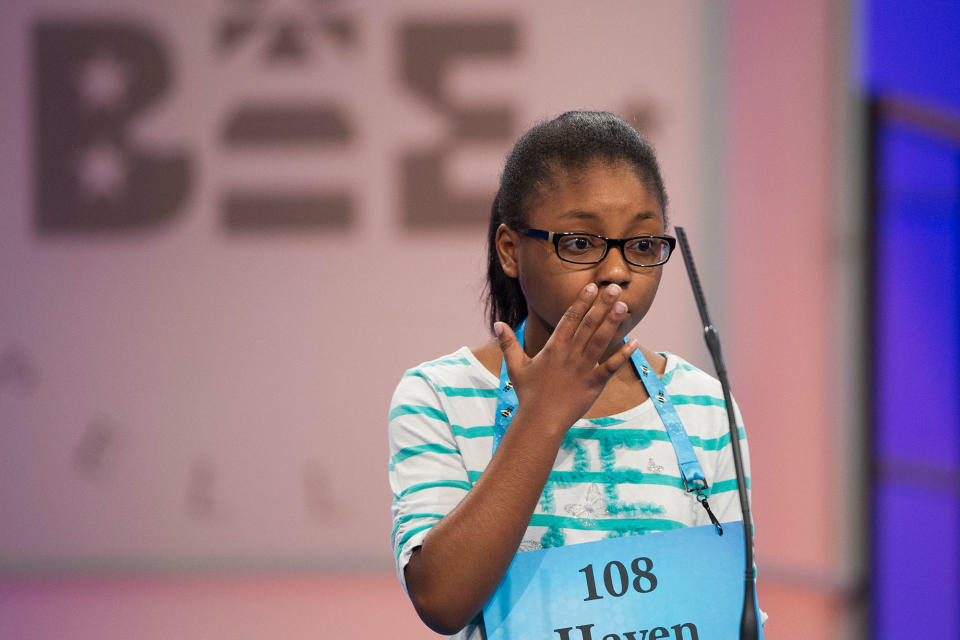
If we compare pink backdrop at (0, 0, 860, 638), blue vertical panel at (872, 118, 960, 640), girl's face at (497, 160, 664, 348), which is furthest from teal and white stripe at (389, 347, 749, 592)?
pink backdrop at (0, 0, 860, 638)

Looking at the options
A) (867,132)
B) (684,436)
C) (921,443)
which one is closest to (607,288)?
(684,436)

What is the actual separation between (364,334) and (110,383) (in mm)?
881

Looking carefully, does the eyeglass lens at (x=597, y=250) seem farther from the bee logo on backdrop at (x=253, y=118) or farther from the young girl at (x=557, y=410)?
the bee logo on backdrop at (x=253, y=118)

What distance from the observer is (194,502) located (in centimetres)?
312

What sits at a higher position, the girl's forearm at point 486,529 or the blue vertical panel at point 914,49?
the blue vertical panel at point 914,49

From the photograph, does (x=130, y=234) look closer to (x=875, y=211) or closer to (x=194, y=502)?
(x=194, y=502)

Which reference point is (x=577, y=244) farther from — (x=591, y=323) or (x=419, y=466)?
(x=419, y=466)

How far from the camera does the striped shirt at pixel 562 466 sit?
94cm

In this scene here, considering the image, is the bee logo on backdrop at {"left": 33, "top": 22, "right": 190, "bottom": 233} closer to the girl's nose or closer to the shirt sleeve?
the shirt sleeve

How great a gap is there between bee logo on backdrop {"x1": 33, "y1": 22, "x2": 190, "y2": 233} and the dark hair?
235 centimetres

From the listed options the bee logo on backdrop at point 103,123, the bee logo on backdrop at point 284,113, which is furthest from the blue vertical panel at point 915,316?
the bee logo on backdrop at point 103,123

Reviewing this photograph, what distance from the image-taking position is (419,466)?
943mm

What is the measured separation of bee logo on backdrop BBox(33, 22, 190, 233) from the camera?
3.14 meters

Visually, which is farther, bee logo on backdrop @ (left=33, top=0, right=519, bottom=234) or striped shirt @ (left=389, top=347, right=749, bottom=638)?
bee logo on backdrop @ (left=33, top=0, right=519, bottom=234)
